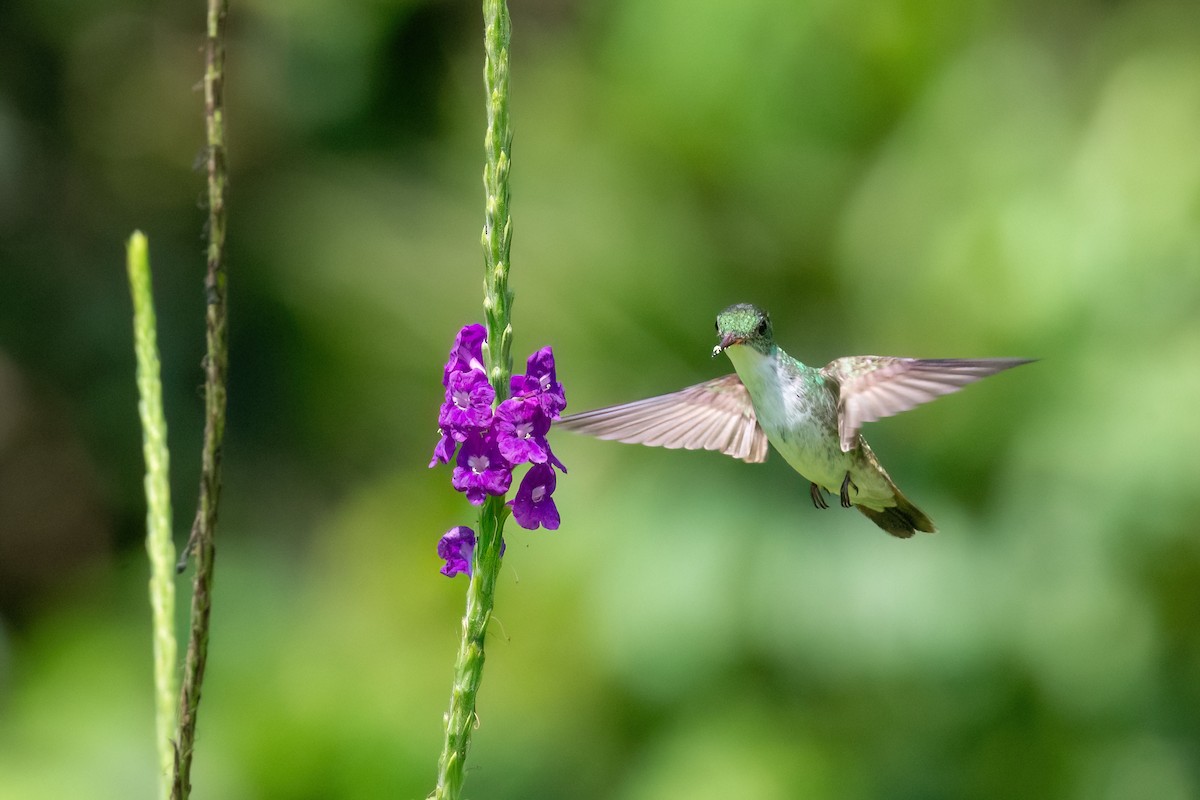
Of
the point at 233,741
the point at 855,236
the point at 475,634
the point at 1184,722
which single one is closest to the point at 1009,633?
the point at 1184,722

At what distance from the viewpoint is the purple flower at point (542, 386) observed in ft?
6.36

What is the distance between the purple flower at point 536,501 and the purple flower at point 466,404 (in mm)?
157

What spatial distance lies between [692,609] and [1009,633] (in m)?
1.30

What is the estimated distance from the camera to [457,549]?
6.78 feet

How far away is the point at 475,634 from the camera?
1.86 m

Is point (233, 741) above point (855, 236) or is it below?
below

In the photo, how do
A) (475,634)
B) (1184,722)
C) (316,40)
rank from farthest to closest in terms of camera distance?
(316,40), (1184,722), (475,634)

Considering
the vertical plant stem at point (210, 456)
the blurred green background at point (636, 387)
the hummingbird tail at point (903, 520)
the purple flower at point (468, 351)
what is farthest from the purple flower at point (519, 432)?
the blurred green background at point (636, 387)

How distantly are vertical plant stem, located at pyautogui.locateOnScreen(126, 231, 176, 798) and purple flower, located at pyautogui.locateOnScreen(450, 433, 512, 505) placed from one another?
41 cm

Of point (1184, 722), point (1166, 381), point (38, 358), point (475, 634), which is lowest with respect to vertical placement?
point (475, 634)

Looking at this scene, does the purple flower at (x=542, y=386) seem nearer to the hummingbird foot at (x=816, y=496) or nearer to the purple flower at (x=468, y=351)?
the purple flower at (x=468, y=351)

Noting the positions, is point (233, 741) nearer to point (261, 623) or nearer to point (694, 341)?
point (261, 623)

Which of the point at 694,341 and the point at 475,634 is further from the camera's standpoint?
the point at 694,341

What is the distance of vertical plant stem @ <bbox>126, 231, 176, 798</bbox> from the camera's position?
1682 mm
